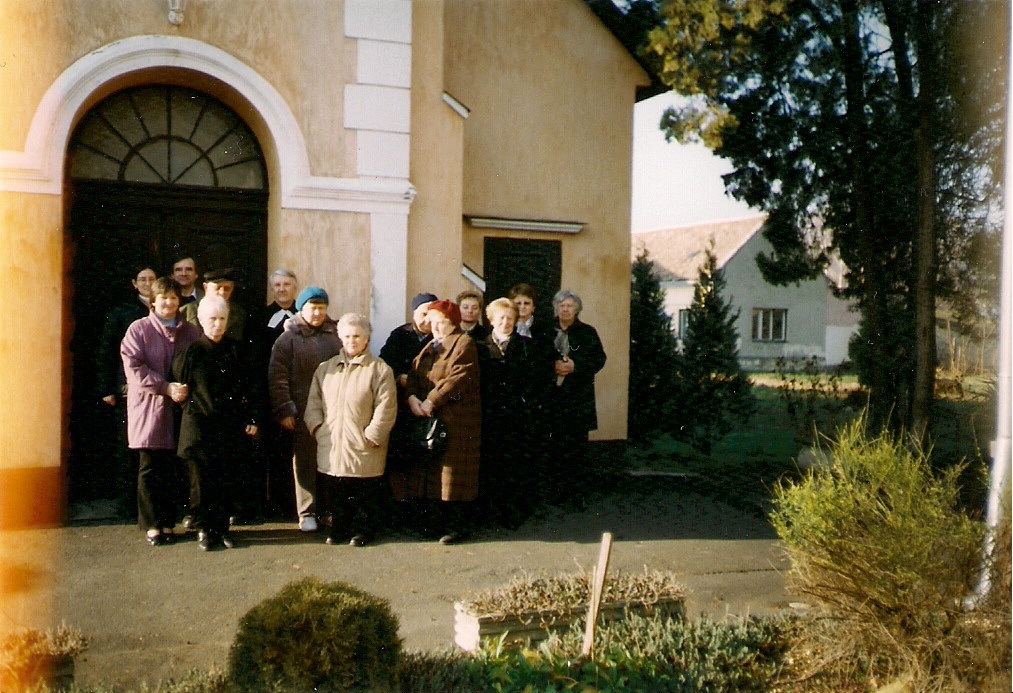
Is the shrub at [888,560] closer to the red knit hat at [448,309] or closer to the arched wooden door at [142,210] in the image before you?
the red knit hat at [448,309]

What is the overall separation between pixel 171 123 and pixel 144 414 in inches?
107

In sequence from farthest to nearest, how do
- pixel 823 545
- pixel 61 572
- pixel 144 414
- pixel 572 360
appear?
pixel 572 360
pixel 144 414
pixel 61 572
pixel 823 545

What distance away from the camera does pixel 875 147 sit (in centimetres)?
1089

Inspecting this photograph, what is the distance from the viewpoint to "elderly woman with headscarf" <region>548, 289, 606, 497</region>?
26.3 feet

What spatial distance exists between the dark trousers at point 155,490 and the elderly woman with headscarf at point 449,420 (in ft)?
4.82

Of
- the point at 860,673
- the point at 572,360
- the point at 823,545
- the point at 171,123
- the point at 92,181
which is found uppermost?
the point at 171,123

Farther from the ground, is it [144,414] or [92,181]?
[92,181]

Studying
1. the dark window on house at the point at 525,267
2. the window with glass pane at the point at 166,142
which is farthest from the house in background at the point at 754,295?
the window with glass pane at the point at 166,142

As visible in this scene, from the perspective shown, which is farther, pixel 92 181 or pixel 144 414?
pixel 92 181

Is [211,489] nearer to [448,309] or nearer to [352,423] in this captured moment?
[352,423]

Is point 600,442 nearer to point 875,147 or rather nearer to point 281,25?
point 875,147

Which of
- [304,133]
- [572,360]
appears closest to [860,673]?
[572,360]

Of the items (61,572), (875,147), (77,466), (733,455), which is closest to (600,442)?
(733,455)

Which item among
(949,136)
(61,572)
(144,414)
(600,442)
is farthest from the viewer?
(600,442)
